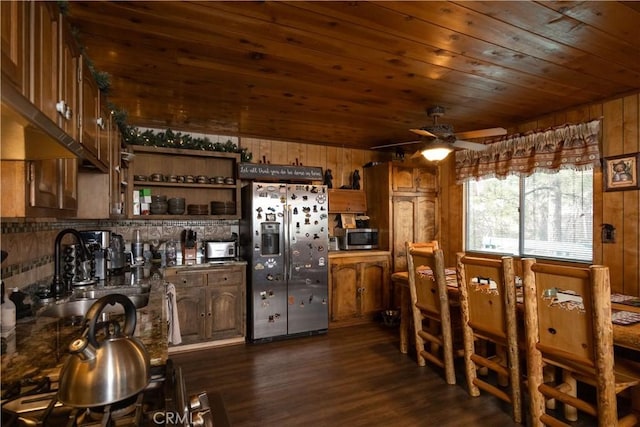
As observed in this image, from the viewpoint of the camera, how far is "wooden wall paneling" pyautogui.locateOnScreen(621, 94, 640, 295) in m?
3.06

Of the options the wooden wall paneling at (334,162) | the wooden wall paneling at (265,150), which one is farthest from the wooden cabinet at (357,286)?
the wooden wall paneling at (265,150)

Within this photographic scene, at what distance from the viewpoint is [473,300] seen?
2.58 meters

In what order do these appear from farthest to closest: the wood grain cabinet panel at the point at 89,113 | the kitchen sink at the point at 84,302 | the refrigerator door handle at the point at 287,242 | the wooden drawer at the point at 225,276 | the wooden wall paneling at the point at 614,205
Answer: the refrigerator door handle at the point at 287,242, the wooden drawer at the point at 225,276, the wooden wall paneling at the point at 614,205, the kitchen sink at the point at 84,302, the wood grain cabinet panel at the point at 89,113

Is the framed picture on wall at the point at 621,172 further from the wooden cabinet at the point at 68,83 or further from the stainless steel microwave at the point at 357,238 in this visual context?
the wooden cabinet at the point at 68,83

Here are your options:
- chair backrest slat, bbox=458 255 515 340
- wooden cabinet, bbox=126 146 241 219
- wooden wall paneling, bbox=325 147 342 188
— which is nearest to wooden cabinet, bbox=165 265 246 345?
wooden cabinet, bbox=126 146 241 219

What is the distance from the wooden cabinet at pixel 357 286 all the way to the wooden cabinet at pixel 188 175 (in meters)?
1.47

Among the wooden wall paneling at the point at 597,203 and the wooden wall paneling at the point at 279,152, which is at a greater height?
the wooden wall paneling at the point at 279,152

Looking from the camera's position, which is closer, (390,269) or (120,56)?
(120,56)

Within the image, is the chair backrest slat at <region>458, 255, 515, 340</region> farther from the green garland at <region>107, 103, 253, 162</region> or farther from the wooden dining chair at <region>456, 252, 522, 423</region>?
the green garland at <region>107, 103, 253, 162</region>

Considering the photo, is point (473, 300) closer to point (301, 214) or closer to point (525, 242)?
point (525, 242)

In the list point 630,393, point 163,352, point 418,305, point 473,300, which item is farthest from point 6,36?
point 630,393

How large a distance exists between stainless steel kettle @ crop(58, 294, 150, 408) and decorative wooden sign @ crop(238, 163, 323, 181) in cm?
327

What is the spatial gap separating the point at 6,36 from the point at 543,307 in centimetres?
263
